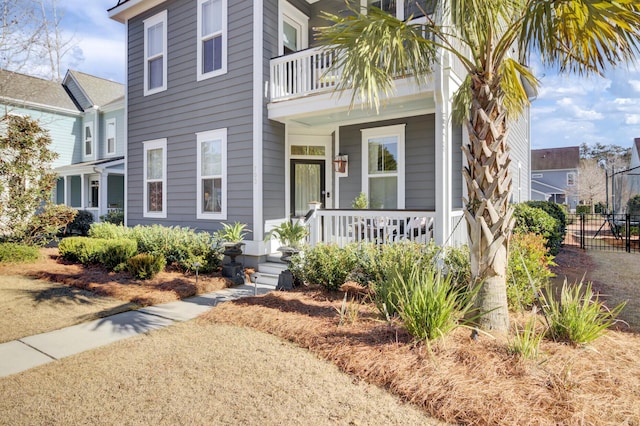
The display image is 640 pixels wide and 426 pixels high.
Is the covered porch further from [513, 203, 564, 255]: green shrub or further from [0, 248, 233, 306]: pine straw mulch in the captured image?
[513, 203, 564, 255]: green shrub

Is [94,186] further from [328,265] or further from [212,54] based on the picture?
[328,265]

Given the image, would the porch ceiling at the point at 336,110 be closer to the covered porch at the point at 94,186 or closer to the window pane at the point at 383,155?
the window pane at the point at 383,155

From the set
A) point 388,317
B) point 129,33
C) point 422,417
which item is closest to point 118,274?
point 388,317

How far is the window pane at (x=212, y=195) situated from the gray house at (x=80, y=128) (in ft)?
31.6

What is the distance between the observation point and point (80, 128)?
744 inches

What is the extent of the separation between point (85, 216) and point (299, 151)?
10.7 m

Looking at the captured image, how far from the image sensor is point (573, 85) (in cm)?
444

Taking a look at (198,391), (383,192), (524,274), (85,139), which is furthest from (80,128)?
(524,274)

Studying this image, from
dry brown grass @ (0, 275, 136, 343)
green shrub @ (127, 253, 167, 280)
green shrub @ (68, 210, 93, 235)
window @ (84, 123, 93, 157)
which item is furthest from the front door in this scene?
window @ (84, 123, 93, 157)

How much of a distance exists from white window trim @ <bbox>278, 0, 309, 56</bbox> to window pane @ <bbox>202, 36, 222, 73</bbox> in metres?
1.50

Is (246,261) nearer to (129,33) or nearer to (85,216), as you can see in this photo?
(129,33)

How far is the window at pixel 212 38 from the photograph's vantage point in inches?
329

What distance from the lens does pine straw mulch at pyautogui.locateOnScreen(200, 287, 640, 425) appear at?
2463 millimetres

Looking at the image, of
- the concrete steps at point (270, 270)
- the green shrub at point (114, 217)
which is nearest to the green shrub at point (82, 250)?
the concrete steps at point (270, 270)
